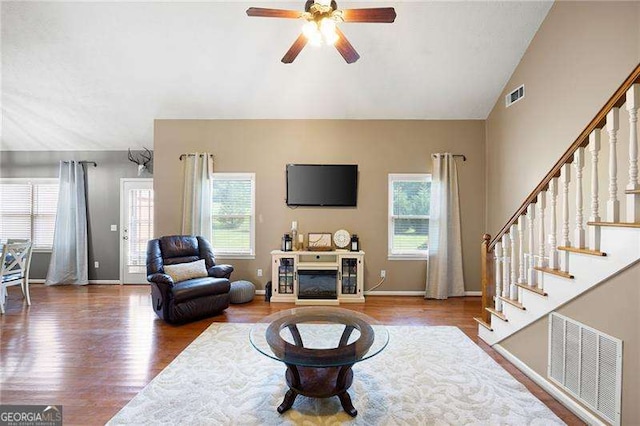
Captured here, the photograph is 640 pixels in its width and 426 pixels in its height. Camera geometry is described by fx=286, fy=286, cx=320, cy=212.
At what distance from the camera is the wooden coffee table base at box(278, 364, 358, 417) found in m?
2.04

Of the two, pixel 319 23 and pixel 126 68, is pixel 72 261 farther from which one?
pixel 319 23

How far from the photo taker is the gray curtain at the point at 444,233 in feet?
16.0

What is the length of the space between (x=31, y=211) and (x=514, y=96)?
920 centimetres

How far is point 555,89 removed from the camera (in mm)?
3574

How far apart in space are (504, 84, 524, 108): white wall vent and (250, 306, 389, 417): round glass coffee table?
4.03 metres

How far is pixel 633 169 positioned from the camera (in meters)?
1.71

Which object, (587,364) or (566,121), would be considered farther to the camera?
(566,121)

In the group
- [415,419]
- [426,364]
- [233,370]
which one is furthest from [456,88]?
[233,370]

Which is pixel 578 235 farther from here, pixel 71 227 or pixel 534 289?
pixel 71 227

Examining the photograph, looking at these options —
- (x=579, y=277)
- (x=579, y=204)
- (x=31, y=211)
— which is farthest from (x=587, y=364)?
(x=31, y=211)

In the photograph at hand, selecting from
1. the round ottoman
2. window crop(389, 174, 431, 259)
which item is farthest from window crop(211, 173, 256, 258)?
window crop(389, 174, 431, 259)

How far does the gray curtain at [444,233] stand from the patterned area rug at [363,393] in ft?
6.22

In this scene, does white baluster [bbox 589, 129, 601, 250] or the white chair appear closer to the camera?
white baluster [bbox 589, 129, 601, 250]

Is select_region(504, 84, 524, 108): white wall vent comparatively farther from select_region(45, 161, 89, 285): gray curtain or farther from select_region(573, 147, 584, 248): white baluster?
select_region(45, 161, 89, 285): gray curtain
